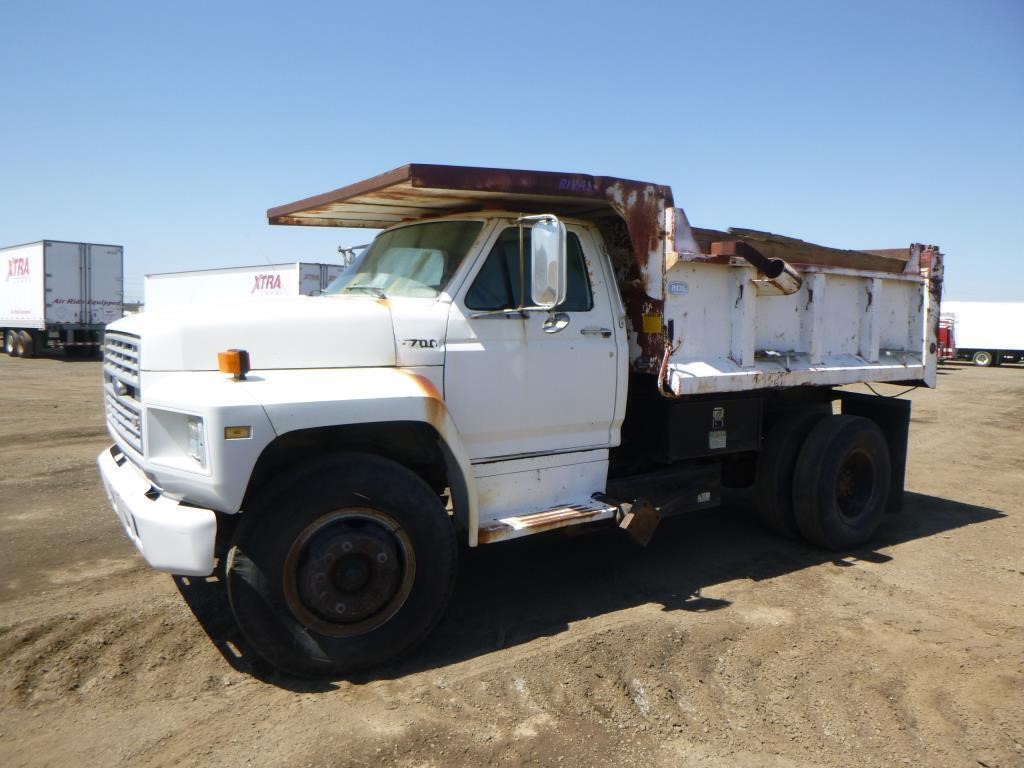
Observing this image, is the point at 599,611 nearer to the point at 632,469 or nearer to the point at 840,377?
the point at 632,469

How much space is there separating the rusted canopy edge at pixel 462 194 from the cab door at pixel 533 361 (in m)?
0.26

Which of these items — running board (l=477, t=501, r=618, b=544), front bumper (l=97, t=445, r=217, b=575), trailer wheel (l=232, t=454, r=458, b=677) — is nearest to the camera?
front bumper (l=97, t=445, r=217, b=575)

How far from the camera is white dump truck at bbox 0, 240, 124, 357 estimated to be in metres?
25.8

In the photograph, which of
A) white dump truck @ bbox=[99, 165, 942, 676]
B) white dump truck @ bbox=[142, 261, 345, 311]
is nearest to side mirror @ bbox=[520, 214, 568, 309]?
white dump truck @ bbox=[99, 165, 942, 676]

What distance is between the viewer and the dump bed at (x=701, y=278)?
4.71m

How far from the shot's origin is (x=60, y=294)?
1024 inches

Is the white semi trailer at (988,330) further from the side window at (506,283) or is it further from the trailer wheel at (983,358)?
the side window at (506,283)

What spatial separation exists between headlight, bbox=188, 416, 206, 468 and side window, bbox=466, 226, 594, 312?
1.61 metres

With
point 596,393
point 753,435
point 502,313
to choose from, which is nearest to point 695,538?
point 753,435

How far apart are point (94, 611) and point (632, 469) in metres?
3.50

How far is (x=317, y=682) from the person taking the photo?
3850 millimetres

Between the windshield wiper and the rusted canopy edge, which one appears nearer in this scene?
the rusted canopy edge

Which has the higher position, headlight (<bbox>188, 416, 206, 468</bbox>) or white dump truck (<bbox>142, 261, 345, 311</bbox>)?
white dump truck (<bbox>142, 261, 345, 311</bbox>)

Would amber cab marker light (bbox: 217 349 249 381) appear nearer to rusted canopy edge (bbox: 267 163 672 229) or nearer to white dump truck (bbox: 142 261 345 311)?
rusted canopy edge (bbox: 267 163 672 229)
